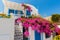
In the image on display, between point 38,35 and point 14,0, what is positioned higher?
point 14,0

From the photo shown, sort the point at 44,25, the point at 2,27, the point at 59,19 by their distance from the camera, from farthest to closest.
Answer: the point at 59,19 → the point at 2,27 → the point at 44,25

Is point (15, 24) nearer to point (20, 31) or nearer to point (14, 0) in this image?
point (20, 31)

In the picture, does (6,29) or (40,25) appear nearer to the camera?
(40,25)

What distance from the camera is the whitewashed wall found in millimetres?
13047

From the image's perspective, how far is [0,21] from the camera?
13.1 metres

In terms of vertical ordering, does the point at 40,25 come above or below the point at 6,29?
above

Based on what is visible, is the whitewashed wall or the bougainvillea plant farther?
the whitewashed wall

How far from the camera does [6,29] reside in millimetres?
13156

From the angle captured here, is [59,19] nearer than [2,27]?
No

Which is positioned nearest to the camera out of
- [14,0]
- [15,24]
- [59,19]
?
[15,24]

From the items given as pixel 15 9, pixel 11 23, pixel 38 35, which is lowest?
pixel 38 35

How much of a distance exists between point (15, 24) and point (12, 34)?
2.95ft

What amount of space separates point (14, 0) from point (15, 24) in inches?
752

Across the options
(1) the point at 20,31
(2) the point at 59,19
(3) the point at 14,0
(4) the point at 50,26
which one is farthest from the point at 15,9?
(4) the point at 50,26
